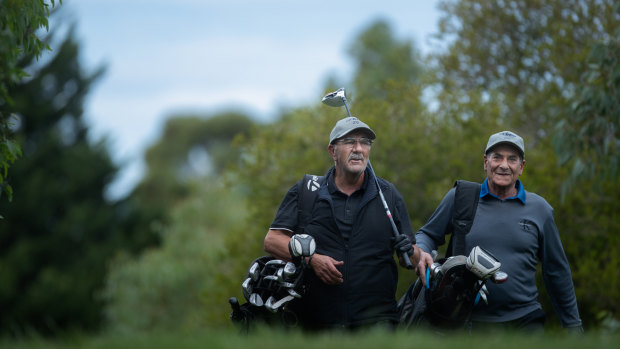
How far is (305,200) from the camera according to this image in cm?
632

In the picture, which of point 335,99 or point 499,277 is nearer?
point 499,277

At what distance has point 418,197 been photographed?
14547 millimetres

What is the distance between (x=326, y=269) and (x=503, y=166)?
5.62ft

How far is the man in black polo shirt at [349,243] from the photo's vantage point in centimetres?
602

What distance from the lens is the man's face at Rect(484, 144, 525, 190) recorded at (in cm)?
630

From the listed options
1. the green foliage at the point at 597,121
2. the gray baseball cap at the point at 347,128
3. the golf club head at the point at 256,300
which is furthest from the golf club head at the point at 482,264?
the green foliage at the point at 597,121

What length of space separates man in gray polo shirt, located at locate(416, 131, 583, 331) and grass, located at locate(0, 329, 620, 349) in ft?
4.73

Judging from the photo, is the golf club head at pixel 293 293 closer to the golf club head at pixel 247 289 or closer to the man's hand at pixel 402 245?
the golf club head at pixel 247 289

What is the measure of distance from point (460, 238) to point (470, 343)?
2144 mm

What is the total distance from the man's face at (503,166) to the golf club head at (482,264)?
829mm

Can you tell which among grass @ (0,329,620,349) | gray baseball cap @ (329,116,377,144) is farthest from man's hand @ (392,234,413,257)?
grass @ (0,329,620,349)

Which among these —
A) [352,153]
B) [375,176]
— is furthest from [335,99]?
[375,176]

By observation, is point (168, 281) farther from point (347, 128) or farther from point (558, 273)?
point (558, 273)

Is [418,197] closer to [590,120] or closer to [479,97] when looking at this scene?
[479,97]
